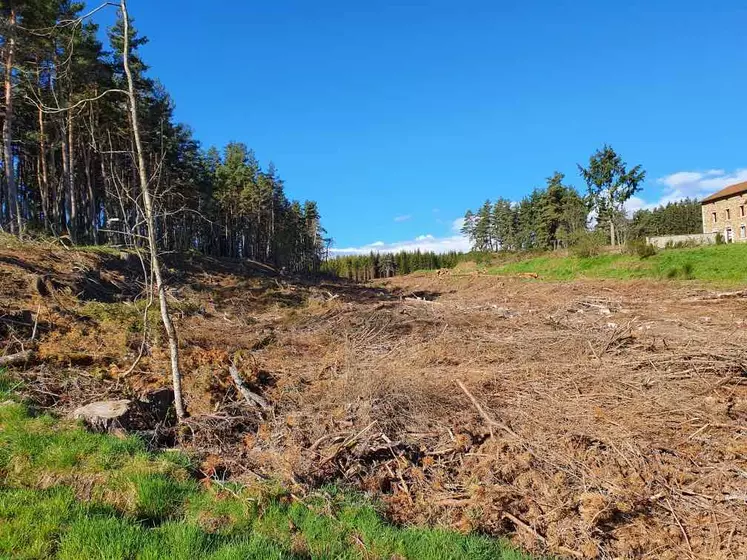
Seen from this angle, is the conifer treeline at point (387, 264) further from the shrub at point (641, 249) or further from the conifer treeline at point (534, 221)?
the shrub at point (641, 249)

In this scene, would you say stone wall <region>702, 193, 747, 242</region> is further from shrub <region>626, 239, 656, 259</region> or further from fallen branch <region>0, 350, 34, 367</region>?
fallen branch <region>0, 350, 34, 367</region>

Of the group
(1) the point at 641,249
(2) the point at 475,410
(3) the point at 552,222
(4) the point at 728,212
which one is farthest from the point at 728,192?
(2) the point at 475,410

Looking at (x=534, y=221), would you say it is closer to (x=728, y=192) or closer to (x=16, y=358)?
Result: (x=728, y=192)

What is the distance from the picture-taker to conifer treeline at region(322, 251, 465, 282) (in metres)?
78.8

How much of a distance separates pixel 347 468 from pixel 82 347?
525cm

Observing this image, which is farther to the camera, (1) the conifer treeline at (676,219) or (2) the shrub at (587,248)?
(1) the conifer treeline at (676,219)

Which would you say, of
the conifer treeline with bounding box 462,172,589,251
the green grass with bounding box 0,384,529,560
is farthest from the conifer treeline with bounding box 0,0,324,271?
the conifer treeline with bounding box 462,172,589,251

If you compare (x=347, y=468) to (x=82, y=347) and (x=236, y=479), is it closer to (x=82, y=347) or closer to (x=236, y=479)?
(x=236, y=479)

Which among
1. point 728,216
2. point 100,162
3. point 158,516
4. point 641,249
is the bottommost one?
point 158,516

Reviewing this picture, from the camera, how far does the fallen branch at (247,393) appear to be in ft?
17.9

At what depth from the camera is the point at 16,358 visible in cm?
576

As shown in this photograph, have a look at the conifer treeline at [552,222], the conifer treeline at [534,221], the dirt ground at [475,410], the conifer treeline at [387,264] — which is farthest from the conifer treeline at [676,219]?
the dirt ground at [475,410]

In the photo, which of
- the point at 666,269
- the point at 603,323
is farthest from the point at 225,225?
the point at 603,323

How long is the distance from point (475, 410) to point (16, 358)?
19.9 ft
